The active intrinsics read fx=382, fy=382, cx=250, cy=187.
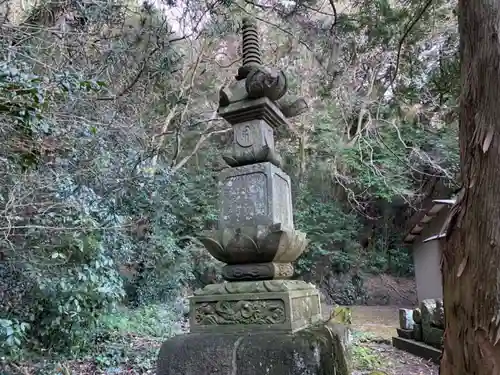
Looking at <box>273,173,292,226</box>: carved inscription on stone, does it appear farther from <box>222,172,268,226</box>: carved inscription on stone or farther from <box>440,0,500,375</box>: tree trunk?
<box>440,0,500,375</box>: tree trunk

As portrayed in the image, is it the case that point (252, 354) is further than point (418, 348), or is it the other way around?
point (418, 348)

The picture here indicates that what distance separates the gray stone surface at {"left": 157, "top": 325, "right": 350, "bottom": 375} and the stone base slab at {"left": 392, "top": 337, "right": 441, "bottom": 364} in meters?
3.24

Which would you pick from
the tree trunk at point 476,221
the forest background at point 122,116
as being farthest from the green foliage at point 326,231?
the tree trunk at point 476,221

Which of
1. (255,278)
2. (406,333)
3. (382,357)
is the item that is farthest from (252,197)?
(406,333)

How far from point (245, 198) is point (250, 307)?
2.52ft

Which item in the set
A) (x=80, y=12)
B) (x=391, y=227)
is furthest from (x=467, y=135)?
(x=391, y=227)

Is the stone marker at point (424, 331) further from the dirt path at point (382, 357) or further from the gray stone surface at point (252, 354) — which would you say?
the gray stone surface at point (252, 354)

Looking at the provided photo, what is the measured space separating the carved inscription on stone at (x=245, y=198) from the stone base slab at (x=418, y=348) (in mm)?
3519

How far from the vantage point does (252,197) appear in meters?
2.76

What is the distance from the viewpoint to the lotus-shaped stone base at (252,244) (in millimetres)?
2518

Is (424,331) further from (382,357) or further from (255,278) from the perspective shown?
(255,278)

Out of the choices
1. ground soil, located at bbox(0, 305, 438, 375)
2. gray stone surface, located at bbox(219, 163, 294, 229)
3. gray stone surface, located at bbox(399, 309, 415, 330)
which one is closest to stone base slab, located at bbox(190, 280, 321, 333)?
gray stone surface, located at bbox(219, 163, 294, 229)

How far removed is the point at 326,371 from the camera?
86.0 inches

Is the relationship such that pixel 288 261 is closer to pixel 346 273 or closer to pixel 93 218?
pixel 93 218
